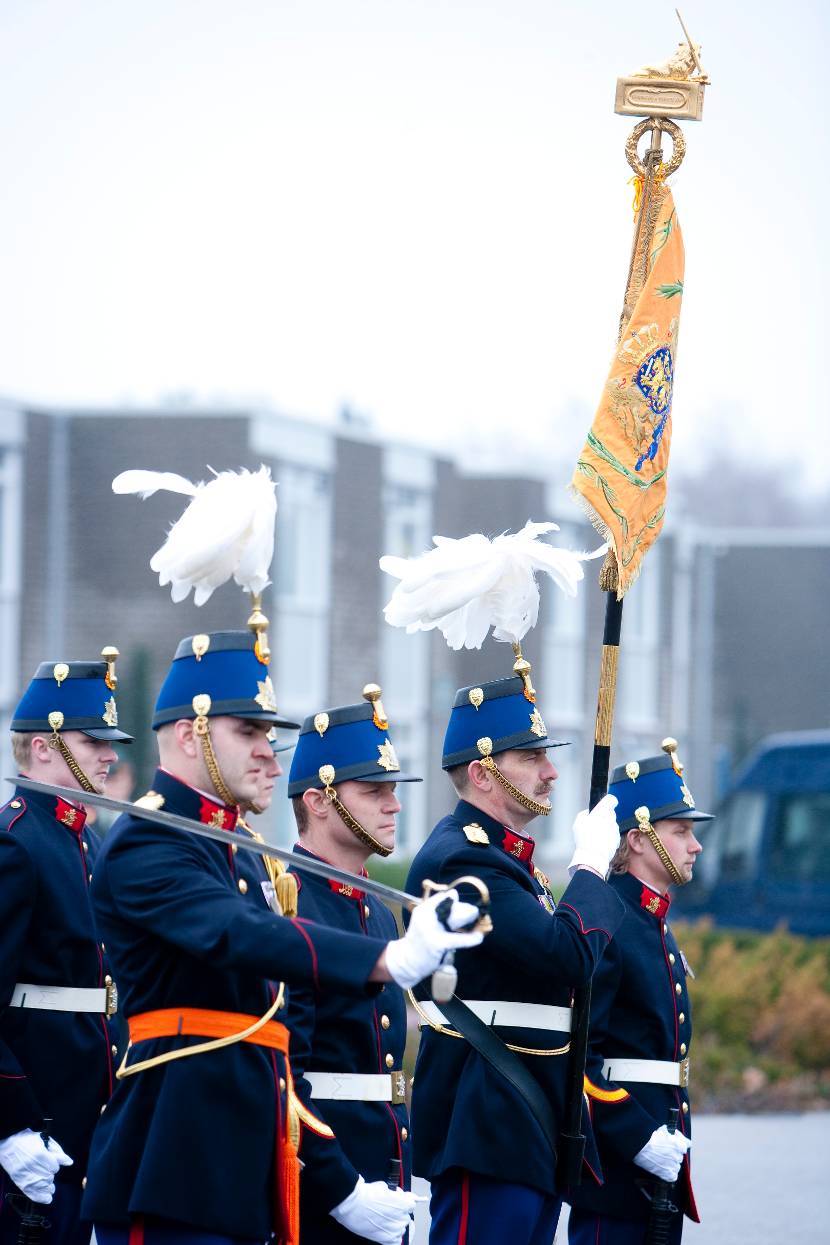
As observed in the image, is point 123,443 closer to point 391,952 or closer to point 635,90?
point 635,90

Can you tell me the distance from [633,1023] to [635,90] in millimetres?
2763

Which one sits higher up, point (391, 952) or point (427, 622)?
point (427, 622)

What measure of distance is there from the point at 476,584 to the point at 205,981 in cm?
159

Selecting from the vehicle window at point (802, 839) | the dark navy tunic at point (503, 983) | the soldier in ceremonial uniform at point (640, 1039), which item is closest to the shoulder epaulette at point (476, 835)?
the dark navy tunic at point (503, 983)

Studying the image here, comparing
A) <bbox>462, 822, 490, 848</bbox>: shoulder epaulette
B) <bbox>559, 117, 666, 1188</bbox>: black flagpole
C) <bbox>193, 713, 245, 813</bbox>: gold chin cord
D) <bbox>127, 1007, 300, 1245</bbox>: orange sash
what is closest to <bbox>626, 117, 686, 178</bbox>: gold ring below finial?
<bbox>559, 117, 666, 1188</bbox>: black flagpole

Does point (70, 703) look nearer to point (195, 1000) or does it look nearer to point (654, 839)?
point (195, 1000)

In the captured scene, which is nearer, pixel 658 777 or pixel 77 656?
pixel 658 777

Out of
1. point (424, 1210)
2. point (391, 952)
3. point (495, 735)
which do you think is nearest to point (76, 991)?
point (495, 735)

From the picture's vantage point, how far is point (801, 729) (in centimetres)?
4494

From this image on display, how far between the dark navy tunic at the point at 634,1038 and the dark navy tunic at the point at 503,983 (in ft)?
1.71

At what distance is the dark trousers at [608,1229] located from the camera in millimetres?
5969

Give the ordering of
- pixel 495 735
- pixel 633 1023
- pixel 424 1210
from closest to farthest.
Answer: pixel 495 735 < pixel 633 1023 < pixel 424 1210

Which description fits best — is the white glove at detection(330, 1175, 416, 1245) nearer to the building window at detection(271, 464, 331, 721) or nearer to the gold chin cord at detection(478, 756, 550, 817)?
the gold chin cord at detection(478, 756, 550, 817)

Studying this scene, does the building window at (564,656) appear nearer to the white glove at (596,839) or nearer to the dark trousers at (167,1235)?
the white glove at (596,839)
